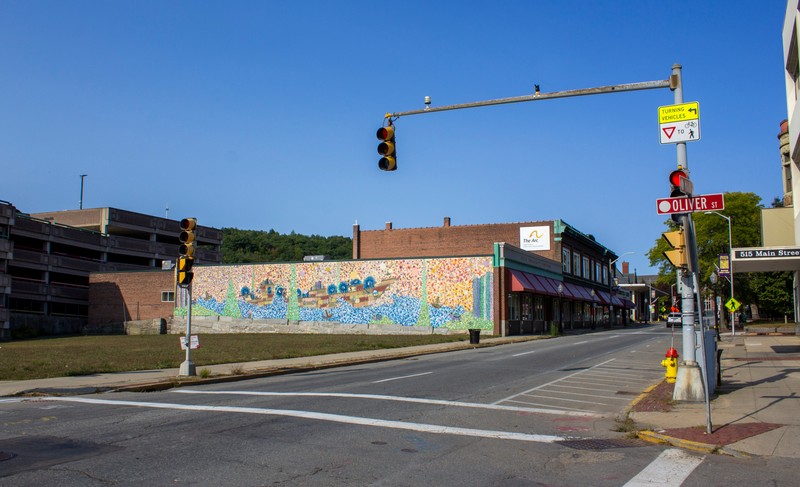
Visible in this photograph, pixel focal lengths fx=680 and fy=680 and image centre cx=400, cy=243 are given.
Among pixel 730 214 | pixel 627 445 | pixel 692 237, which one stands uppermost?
pixel 730 214

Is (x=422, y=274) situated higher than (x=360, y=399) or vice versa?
(x=422, y=274)

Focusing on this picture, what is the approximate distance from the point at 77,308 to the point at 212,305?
2348 centimetres

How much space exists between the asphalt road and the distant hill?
104942 millimetres

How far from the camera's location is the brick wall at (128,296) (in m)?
63.7

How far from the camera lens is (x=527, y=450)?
28.6 ft

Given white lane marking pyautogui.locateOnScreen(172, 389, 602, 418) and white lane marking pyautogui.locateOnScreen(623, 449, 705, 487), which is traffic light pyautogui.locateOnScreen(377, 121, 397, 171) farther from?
white lane marking pyautogui.locateOnScreen(623, 449, 705, 487)

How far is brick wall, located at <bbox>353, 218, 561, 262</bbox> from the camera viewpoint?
68.9 meters

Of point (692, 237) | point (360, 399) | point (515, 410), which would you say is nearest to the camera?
point (692, 237)

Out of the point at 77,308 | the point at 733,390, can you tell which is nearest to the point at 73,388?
the point at 733,390

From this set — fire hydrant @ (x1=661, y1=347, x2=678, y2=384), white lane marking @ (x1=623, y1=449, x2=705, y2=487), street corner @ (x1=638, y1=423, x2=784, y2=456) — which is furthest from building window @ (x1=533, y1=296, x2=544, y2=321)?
white lane marking @ (x1=623, y1=449, x2=705, y2=487)

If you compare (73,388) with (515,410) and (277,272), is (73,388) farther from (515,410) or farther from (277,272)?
(277,272)

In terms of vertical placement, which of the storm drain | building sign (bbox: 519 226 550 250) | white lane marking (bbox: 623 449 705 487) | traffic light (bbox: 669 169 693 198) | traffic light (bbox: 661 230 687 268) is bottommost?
the storm drain

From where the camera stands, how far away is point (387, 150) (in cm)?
1495

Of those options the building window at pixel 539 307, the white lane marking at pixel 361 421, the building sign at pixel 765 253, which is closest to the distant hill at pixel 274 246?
the building window at pixel 539 307
